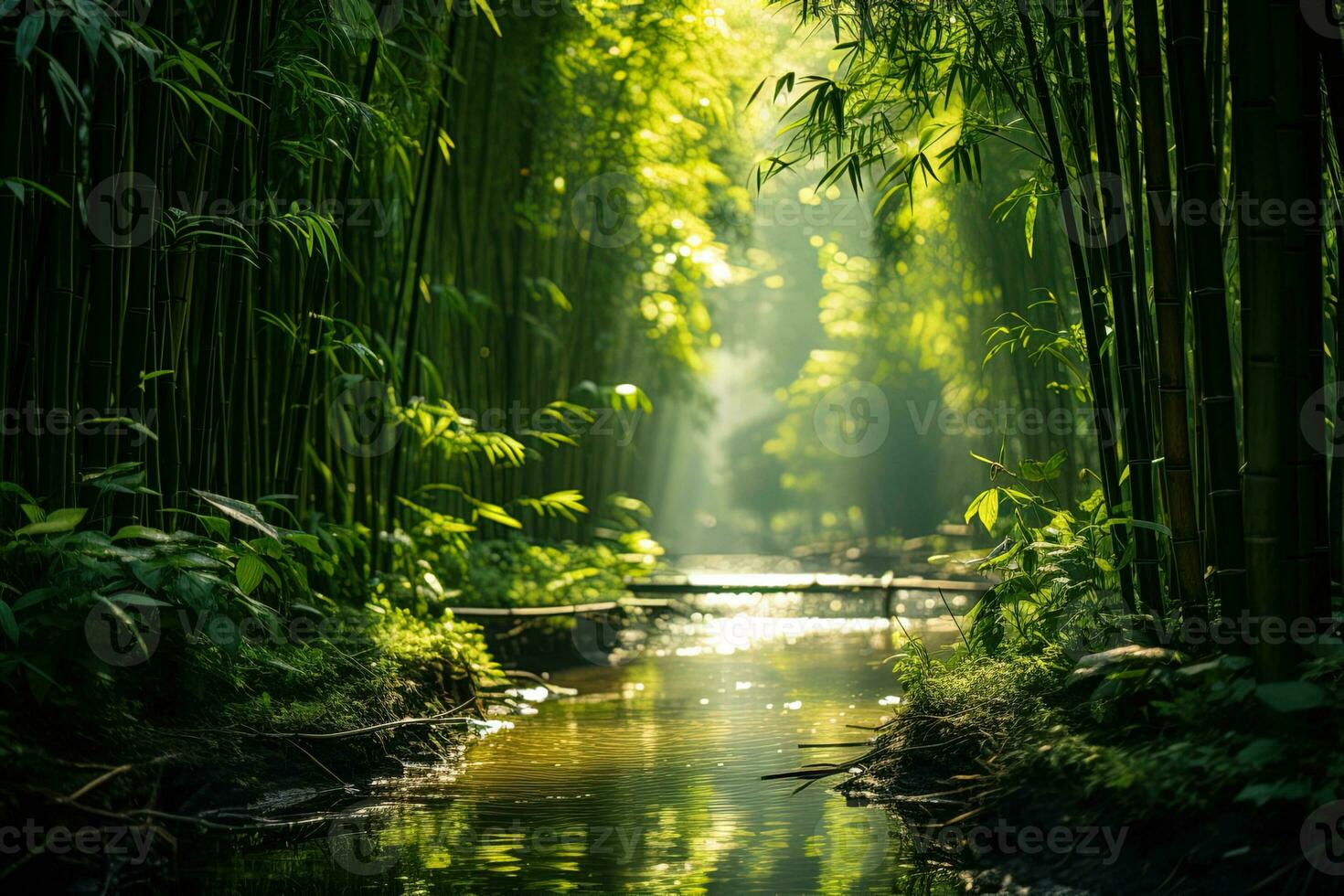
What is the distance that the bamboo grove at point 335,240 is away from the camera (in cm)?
256

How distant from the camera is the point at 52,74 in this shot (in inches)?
82.4

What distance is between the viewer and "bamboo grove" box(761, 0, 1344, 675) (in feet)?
7.16

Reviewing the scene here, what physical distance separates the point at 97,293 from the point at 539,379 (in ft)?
14.4

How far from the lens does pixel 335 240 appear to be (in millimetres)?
3219

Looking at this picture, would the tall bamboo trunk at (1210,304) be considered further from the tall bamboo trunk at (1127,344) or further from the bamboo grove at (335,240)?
the bamboo grove at (335,240)

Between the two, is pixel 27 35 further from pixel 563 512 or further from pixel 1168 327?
pixel 563 512

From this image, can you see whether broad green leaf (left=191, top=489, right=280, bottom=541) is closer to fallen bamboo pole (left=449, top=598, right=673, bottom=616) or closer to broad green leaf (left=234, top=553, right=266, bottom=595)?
broad green leaf (left=234, top=553, right=266, bottom=595)

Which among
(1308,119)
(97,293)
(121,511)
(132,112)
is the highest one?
(132,112)

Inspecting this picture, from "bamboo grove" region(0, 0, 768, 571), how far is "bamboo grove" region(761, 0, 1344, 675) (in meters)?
1.36

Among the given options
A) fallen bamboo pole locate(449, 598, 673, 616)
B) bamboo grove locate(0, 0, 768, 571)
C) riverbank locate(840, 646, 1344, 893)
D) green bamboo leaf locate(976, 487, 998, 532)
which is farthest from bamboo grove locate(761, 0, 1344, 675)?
fallen bamboo pole locate(449, 598, 673, 616)

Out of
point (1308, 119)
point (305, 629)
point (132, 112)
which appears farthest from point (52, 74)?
point (1308, 119)

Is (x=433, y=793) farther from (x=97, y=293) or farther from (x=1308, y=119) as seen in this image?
(x=1308, y=119)

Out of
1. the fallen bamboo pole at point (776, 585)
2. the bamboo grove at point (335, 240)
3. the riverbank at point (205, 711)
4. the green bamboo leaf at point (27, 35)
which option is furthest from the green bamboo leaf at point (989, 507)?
the fallen bamboo pole at point (776, 585)

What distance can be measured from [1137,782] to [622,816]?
1.21 meters
